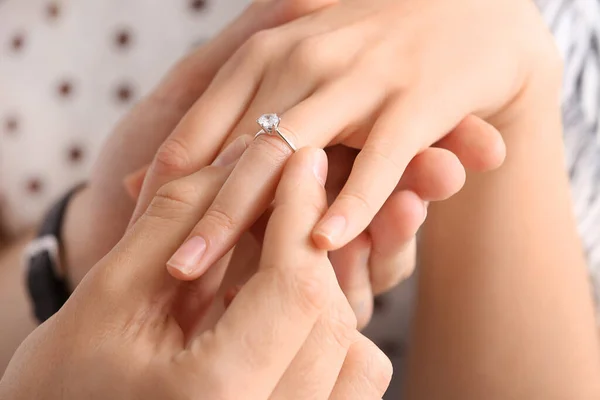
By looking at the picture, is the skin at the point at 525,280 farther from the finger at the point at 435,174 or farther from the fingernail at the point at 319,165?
the fingernail at the point at 319,165

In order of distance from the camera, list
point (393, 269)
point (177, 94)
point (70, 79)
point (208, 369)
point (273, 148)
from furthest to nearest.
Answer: point (70, 79) → point (177, 94) → point (393, 269) → point (273, 148) → point (208, 369)

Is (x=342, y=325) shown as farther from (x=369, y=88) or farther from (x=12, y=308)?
(x=12, y=308)

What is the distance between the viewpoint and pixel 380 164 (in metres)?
0.47

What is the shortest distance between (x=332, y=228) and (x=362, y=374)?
4.4 inches

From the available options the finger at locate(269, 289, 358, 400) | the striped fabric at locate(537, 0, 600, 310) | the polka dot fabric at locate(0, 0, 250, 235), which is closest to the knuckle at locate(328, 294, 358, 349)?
the finger at locate(269, 289, 358, 400)

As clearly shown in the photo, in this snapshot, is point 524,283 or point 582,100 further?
point 582,100

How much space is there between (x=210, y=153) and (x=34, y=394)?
0.81 ft

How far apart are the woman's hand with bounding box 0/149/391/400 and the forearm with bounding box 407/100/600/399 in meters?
0.27

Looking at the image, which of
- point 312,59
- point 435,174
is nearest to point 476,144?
point 435,174

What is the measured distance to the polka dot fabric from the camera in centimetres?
100

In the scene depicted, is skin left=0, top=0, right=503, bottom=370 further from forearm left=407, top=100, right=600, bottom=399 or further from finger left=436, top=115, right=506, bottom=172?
forearm left=407, top=100, right=600, bottom=399

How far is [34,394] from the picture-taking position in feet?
1.27

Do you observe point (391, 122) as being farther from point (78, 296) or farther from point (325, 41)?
point (78, 296)

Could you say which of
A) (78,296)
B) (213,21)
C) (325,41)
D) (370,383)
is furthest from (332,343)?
(213,21)
